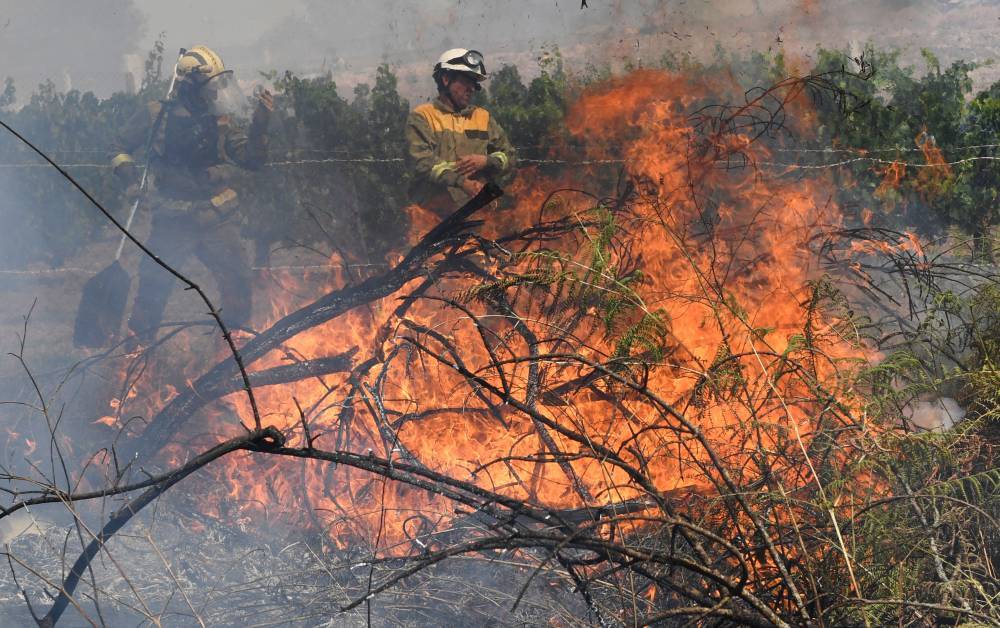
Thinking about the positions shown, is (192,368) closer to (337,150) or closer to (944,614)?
(337,150)

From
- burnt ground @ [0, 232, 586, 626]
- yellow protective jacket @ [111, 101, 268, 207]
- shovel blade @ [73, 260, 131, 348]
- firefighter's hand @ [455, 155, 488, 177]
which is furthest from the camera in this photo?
shovel blade @ [73, 260, 131, 348]

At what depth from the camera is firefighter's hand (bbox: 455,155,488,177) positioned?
251 inches

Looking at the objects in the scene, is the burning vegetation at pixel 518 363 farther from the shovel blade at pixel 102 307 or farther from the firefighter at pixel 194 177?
the shovel blade at pixel 102 307

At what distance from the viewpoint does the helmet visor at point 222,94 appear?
8078 mm

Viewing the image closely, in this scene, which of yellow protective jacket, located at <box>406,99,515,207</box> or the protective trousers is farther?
the protective trousers

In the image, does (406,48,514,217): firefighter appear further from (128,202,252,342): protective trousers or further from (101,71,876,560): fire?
(128,202,252,342): protective trousers

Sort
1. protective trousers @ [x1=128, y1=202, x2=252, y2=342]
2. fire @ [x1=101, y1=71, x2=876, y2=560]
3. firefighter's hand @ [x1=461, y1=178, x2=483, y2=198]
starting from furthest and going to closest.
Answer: protective trousers @ [x1=128, y1=202, x2=252, y2=342] → firefighter's hand @ [x1=461, y1=178, x2=483, y2=198] → fire @ [x1=101, y1=71, x2=876, y2=560]

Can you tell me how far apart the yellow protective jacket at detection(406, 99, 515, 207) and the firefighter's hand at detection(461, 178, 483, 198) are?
0.03 m

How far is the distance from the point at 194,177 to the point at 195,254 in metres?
0.75

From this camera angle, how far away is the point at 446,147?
655 centimetres

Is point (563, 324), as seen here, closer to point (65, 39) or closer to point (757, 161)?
point (757, 161)

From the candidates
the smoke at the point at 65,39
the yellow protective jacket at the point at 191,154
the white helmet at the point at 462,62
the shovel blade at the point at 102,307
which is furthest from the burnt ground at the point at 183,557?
the smoke at the point at 65,39

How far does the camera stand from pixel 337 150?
7668 mm

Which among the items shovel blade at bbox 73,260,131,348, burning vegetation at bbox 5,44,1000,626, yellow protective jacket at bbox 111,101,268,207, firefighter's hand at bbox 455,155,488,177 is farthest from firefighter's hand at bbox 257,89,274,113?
shovel blade at bbox 73,260,131,348
